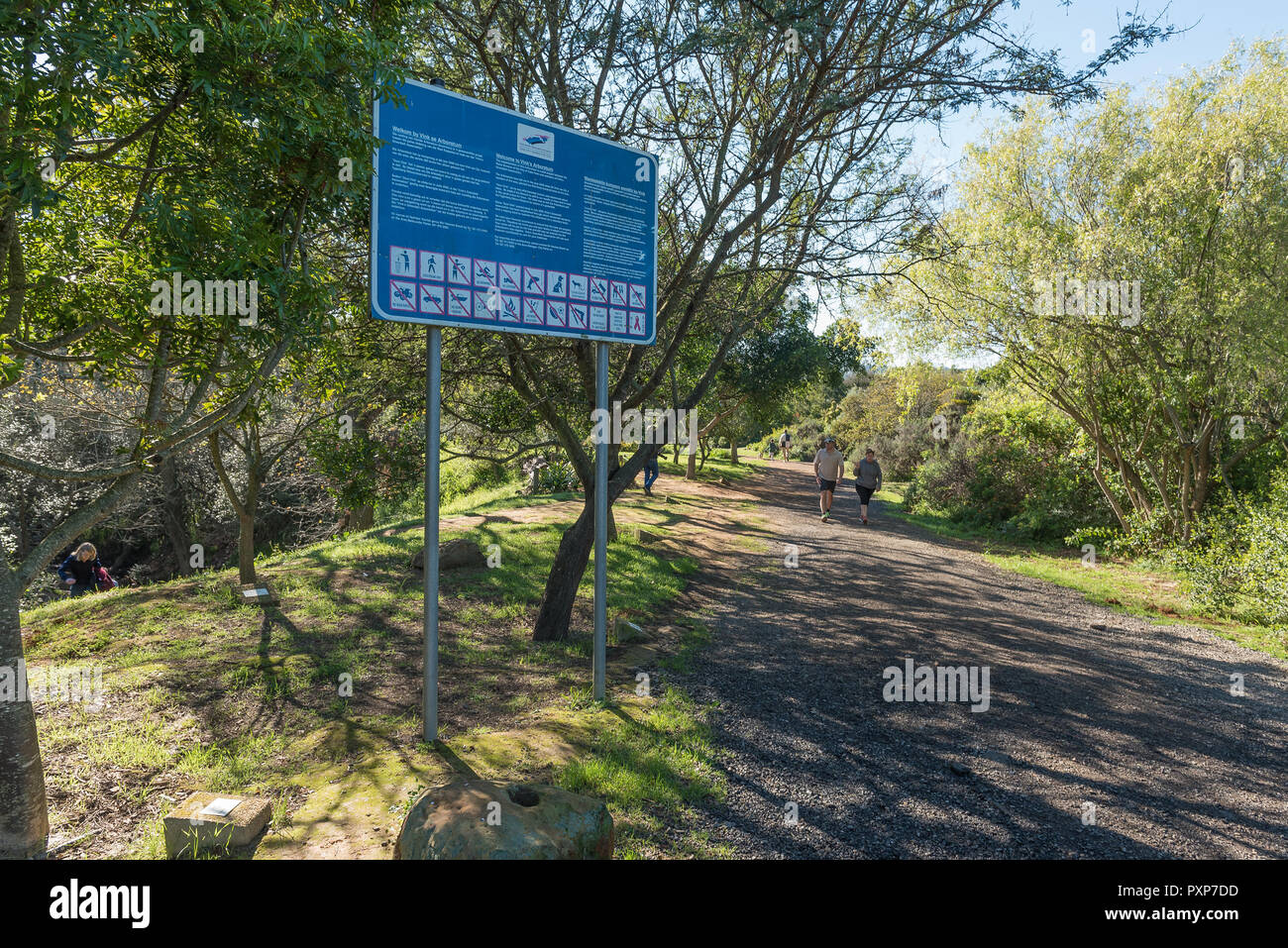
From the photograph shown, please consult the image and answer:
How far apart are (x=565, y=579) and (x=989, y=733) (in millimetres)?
4509

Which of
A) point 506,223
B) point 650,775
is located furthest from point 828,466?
point 650,775

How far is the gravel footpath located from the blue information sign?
369cm

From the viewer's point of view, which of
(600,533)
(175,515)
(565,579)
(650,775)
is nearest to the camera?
(650,775)

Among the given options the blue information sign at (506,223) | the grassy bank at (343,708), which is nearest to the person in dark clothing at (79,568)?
the grassy bank at (343,708)

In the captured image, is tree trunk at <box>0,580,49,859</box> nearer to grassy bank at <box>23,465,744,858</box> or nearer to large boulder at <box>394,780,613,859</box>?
grassy bank at <box>23,465,744,858</box>

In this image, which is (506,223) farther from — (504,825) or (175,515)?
(175,515)

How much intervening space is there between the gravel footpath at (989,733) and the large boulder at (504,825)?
37.3 inches

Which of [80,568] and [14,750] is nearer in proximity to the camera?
[14,750]

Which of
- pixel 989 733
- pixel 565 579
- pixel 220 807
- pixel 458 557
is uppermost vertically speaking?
pixel 565 579

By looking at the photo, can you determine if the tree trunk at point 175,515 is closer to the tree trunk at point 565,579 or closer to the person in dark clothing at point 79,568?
the person in dark clothing at point 79,568

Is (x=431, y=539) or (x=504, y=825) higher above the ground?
(x=431, y=539)

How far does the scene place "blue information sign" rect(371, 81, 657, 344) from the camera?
4.89m

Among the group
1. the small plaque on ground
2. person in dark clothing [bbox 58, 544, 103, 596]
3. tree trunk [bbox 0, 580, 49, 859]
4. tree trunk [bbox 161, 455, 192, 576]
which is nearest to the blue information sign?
tree trunk [bbox 0, 580, 49, 859]

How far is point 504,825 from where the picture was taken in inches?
124
